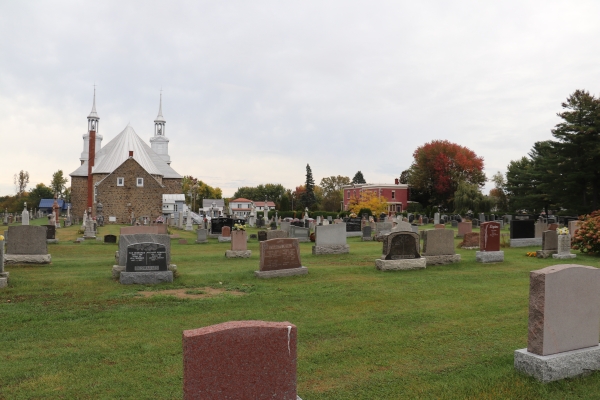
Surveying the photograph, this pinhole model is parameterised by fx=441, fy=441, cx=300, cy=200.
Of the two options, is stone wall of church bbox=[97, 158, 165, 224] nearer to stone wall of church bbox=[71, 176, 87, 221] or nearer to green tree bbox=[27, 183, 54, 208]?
stone wall of church bbox=[71, 176, 87, 221]

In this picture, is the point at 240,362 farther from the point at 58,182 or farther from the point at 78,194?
the point at 58,182

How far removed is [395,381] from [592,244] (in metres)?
13.7

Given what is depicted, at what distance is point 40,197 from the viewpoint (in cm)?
8988

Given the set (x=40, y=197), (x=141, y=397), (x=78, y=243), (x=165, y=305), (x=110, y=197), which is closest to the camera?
(x=141, y=397)

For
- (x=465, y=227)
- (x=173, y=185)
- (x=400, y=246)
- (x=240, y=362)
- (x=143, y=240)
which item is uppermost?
(x=173, y=185)

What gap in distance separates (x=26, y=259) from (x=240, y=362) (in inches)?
483

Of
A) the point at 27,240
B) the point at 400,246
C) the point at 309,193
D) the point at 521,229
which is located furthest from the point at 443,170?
the point at 27,240

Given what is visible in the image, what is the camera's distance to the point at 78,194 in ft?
173

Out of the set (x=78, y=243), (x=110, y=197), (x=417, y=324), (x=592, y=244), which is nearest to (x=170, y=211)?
(x=110, y=197)

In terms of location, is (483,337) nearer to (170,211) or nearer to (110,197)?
(110,197)

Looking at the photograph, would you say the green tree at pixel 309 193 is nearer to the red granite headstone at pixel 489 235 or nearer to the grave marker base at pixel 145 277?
the red granite headstone at pixel 489 235

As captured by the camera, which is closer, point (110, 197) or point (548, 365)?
point (548, 365)

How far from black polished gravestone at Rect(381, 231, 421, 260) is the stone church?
39136mm

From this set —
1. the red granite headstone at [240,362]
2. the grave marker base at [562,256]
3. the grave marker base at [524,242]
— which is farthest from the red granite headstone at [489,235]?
the red granite headstone at [240,362]
